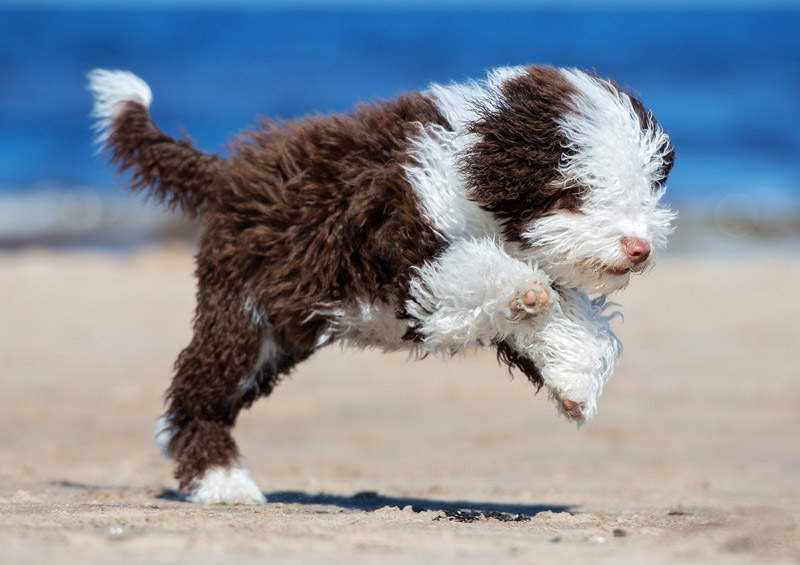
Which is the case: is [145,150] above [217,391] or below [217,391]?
above

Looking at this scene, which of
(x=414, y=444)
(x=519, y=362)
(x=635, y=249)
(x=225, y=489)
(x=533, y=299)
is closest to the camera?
(x=635, y=249)

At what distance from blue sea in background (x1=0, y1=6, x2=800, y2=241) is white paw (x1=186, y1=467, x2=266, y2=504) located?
10755 mm

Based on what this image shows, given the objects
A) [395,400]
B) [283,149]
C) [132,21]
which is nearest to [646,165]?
[283,149]

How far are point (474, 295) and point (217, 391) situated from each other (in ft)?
4.85

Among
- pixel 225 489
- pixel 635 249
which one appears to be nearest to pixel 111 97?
pixel 225 489

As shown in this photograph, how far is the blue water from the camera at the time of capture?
2122 centimetres

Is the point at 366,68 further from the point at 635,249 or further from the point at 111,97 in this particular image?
the point at 635,249

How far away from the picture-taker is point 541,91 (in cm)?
399

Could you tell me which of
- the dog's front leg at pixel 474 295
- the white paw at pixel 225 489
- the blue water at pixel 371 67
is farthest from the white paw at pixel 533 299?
the blue water at pixel 371 67

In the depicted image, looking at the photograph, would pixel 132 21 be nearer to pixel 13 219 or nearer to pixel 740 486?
pixel 13 219

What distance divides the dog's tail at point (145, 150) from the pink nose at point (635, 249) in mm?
2027

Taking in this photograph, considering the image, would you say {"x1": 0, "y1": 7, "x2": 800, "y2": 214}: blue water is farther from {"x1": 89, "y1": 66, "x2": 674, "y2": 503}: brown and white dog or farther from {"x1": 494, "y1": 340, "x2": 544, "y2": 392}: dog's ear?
{"x1": 494, "y1": 340, "x2": 544, "y2": 392}: dog's ear

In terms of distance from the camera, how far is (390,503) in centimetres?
488

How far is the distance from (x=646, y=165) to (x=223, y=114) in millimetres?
22761
